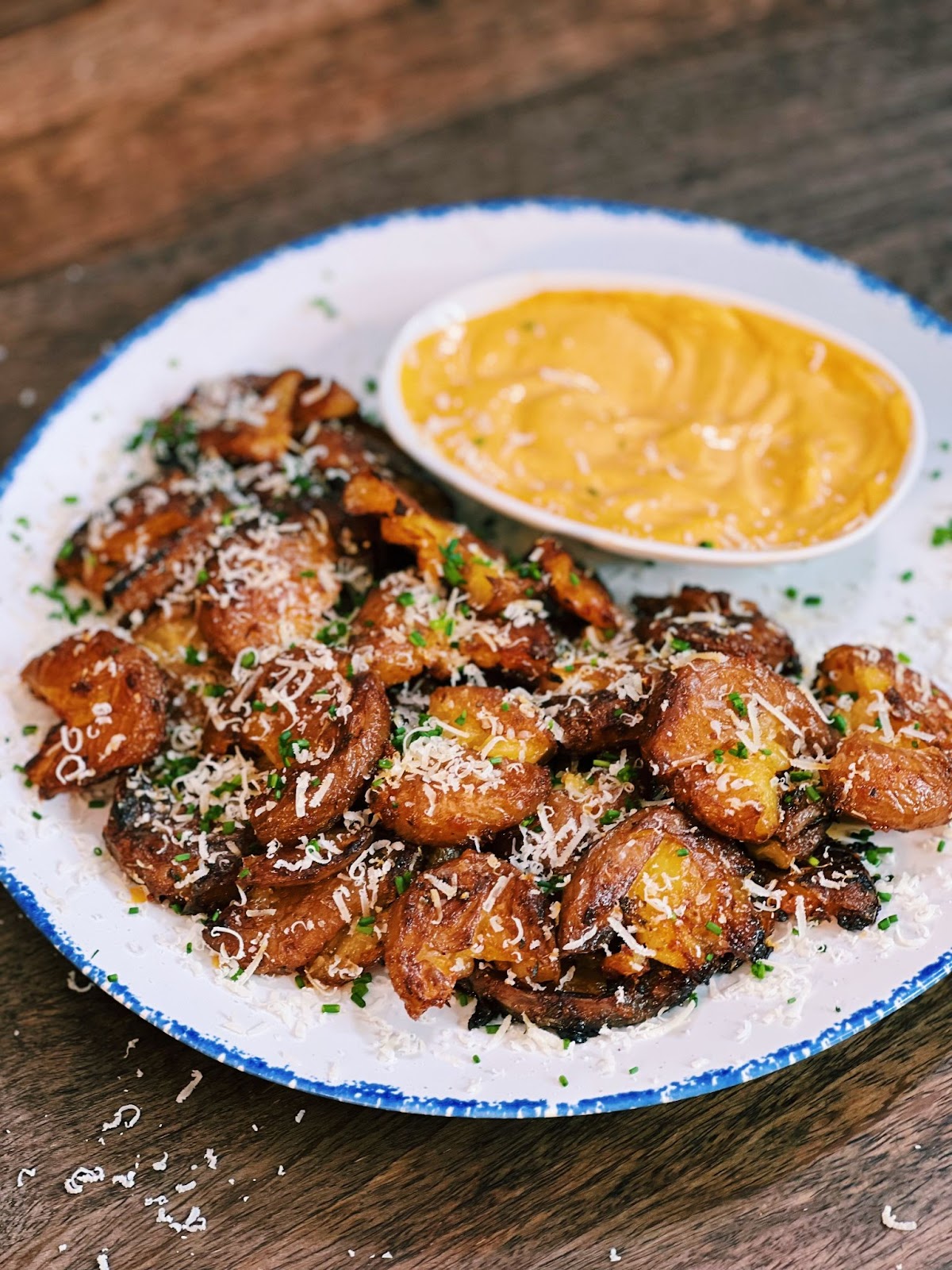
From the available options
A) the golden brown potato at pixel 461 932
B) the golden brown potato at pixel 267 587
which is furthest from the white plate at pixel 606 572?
the golden brown potato at pixel 267 587

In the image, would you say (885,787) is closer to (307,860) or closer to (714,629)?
(714,629)

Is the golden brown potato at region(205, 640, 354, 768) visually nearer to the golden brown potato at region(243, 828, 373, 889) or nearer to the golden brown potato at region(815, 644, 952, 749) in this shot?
the golden brown potato at region(243, 828, 373, 889)

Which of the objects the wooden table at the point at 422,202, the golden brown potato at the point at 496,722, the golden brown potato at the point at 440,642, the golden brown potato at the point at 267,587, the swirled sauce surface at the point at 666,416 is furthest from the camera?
the swirled sauce surface at the point at 666,416

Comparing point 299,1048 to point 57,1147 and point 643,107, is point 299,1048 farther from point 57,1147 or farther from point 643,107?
point 643,107

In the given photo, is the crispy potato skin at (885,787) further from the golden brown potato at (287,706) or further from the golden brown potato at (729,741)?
the golden brown potato at (287,706)

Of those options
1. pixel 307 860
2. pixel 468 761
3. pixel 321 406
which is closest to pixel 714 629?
pixel 468 761

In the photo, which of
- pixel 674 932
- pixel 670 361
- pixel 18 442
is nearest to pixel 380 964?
pixel 674 932
